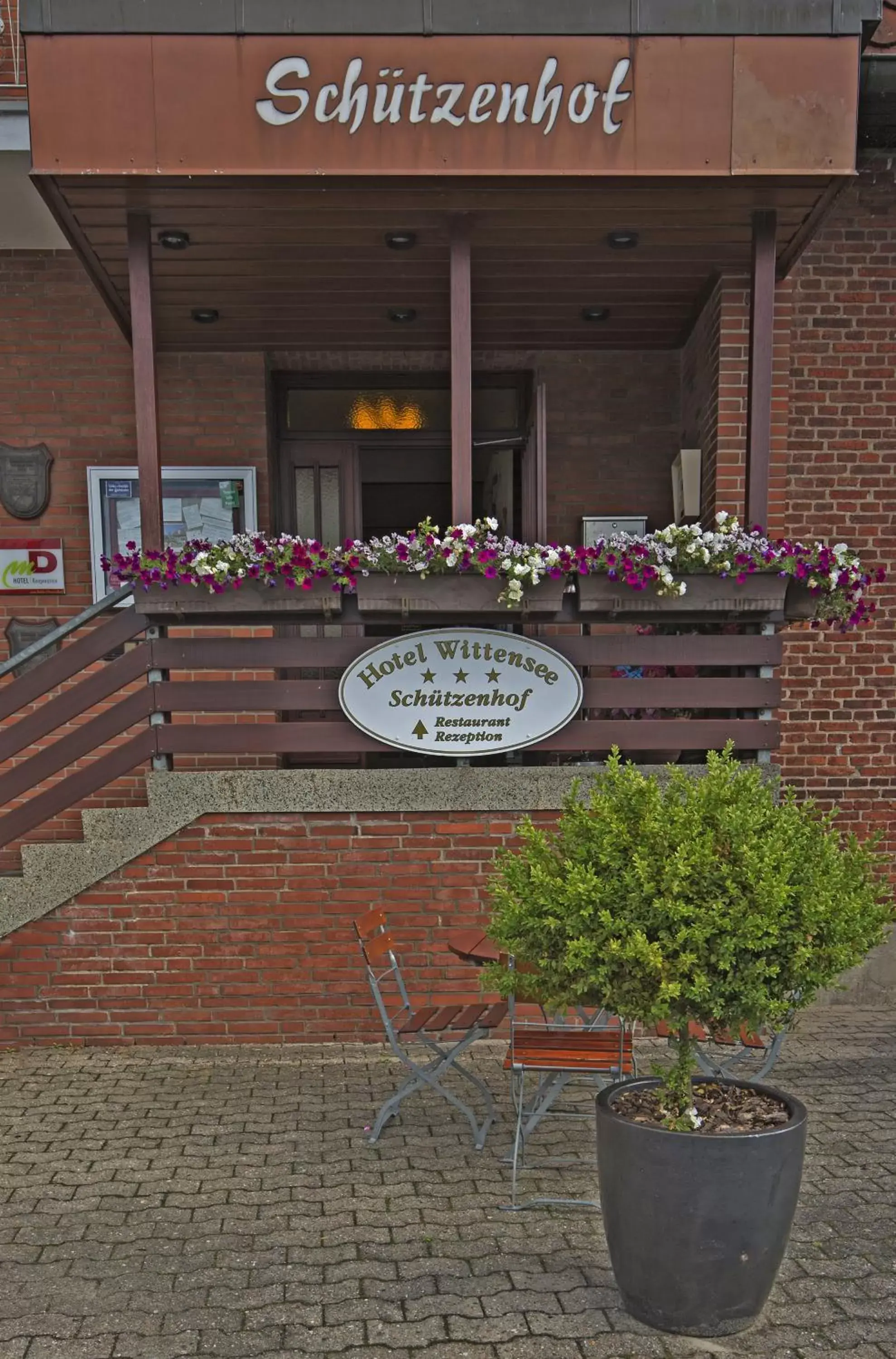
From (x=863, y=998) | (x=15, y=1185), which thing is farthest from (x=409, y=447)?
(x=15, y=1185)

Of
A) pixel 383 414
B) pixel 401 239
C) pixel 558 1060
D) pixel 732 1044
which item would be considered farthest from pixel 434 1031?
pixel 383 414

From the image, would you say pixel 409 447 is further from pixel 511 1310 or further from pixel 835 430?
pixel 511 1310

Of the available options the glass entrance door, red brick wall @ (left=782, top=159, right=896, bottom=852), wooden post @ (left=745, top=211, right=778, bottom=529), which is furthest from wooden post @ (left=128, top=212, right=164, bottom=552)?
red brick wall @ (left=782, top=159, right=896, bottom=852)

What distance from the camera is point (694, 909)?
2.53 meters

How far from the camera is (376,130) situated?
425 cm

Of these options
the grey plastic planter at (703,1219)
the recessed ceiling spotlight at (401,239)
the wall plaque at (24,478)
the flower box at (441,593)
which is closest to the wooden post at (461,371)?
the recessed ceiling spotlight at (401,239)

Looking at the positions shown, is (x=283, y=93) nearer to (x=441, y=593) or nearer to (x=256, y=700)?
(x=441, y=593)

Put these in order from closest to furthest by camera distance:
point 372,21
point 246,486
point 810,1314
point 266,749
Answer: point 810,1314 < point 372,21 < point 266,749 < point 246,486

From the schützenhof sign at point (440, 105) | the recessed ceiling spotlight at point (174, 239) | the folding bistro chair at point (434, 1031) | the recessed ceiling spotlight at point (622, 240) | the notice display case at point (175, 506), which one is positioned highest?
the schützenhof sign at point (440, 105)

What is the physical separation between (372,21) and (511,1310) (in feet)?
16.1

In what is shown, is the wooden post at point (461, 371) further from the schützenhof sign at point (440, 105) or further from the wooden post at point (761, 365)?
the wooden post at point (761, 365)

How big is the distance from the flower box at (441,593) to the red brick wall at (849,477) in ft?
6.92

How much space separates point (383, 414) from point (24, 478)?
2399 millimetres

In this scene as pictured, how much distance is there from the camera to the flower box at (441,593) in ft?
14.8
